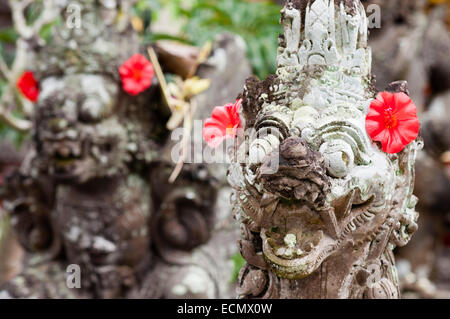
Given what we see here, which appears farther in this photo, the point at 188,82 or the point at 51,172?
the point at 188,82

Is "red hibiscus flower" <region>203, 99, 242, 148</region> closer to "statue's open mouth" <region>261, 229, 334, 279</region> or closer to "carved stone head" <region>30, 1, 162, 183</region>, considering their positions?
"statue's open mouth" <region>261, 229, 334, 279</region>

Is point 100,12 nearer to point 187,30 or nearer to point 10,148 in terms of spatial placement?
point 187,30

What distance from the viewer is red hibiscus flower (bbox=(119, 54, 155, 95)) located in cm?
235

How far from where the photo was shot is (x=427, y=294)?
302 cm

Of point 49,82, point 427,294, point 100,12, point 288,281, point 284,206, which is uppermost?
point 100,12

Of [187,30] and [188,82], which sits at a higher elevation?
[187,30]

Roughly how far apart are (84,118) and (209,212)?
636mm

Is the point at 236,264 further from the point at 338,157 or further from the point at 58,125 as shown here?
the point at 338,157

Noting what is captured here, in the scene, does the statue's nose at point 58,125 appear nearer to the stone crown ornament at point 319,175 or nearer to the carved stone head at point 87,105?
the carved stone head at point 87,105

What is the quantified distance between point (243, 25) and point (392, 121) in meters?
2.26

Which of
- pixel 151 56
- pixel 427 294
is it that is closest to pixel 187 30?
pixel 151 56

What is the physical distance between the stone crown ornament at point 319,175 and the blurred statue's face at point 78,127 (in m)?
1.06

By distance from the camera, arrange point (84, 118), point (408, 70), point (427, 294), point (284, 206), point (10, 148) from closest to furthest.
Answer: point (284, 206), point (84, 118), point (427, 294), point (408, 70), point (10, 148)

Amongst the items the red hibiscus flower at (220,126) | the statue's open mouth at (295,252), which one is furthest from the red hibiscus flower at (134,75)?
the statue's open mouth at (295,252)
